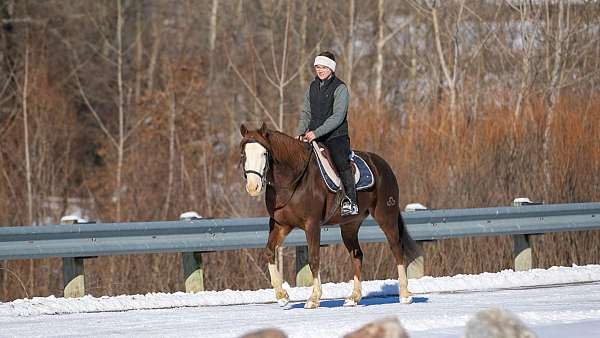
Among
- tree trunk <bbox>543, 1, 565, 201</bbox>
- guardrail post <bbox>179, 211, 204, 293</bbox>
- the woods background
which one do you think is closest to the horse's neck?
guardrail post <bbox>179, 211, 204, 293</bbox>

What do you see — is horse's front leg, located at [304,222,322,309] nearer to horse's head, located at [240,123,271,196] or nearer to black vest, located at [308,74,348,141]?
horse's head, located at [240,123,271,196]

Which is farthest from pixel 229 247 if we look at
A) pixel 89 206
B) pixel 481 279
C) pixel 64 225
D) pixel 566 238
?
pixel 89 206

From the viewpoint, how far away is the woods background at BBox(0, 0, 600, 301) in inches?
839

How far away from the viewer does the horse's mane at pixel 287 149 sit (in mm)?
13453

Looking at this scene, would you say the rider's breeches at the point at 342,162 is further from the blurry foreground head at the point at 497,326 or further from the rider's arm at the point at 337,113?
the blurry foreground head at the point at 497,326

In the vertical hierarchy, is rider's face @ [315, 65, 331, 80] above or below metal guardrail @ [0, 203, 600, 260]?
above

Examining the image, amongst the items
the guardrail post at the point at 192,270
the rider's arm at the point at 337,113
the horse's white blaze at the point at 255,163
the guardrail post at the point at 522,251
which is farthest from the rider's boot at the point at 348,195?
the guardrail post at the point at 522,251

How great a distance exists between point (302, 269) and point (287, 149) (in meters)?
3.38

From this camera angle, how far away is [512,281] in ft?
54.1

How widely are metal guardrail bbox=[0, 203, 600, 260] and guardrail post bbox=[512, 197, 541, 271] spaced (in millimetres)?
247

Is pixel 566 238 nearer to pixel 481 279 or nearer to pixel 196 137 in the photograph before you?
pixel 481 279

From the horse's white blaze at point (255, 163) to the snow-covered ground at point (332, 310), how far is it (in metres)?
1.18

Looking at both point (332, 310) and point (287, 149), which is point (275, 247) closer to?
point (332, 310)

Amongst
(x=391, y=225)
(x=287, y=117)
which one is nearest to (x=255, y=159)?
(x=391, y=225)
